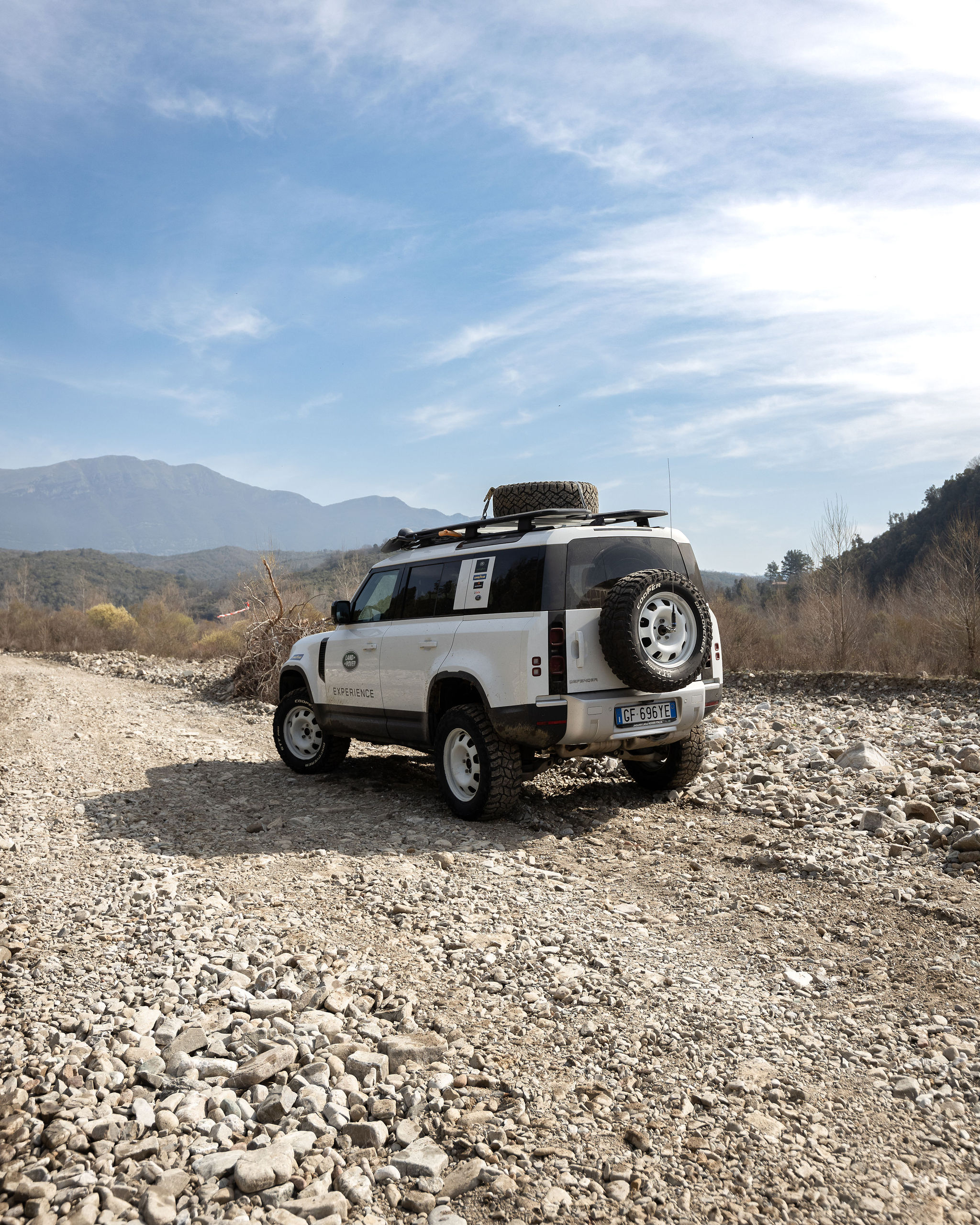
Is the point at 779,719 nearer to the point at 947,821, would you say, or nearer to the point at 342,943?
the point at 947,821

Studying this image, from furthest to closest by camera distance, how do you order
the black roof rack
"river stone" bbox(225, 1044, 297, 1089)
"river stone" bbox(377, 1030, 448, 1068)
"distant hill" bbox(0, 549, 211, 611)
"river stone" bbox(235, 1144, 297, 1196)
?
"distant hill" bbox(0, 549, 211, 611) → the black roof rack → "river stone" bbox(377, 1030, 448, 1068) → "river stone" bbox(225, 1044, 297, 1089) → "river stone" bbox(235, 1144, 297, 1196)

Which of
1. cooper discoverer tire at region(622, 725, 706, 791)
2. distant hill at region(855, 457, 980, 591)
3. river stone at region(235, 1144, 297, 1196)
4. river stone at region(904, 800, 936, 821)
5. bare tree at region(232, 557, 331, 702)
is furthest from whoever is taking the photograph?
distant hill at region(855, 457, 980, 591)

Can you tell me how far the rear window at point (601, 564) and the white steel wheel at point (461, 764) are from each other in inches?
57.3

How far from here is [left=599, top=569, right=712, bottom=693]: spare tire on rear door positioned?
20.0 feet

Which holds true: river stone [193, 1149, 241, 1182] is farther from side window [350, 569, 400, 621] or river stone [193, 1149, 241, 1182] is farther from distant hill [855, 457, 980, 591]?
distant hill [855, 457, 980, 591]

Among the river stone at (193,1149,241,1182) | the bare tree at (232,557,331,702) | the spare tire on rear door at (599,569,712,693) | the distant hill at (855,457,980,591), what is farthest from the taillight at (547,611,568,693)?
the distant hill at (855,457,980,591)

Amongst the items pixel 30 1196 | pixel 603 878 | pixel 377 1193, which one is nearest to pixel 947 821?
pixel 603 878

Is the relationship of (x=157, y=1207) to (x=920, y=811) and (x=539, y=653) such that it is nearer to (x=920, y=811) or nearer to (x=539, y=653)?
(x=539, y=653)

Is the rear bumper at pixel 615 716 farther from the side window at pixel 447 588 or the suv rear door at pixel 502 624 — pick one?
the side window at pixel 447 588

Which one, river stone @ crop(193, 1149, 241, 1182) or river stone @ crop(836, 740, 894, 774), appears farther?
river stone @ crop(836, 740, 894, 774)

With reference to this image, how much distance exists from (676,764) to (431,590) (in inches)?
104

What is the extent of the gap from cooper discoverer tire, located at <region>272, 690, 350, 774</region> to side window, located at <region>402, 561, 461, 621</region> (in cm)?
196

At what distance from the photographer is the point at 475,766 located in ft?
22.4

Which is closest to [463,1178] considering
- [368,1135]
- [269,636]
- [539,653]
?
[368,1135]
